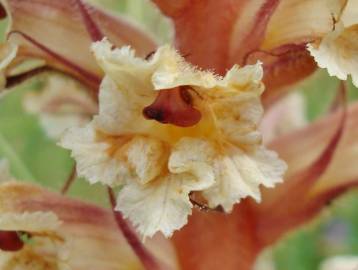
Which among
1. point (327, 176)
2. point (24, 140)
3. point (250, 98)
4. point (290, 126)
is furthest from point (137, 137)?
point (24, 140)

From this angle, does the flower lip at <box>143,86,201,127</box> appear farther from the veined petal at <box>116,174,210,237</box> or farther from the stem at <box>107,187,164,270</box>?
the stem at <box>107,187,164,270</box>

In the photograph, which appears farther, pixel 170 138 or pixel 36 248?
pixel 36 248

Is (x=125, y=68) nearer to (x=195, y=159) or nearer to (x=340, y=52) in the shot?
(x=195, y=159)

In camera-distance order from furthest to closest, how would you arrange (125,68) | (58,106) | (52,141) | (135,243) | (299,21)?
(52,141)
(58,106)
(135,243)
(299,21)
(125,68)

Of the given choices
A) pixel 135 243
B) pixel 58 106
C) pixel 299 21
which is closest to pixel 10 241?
pixel 135 243

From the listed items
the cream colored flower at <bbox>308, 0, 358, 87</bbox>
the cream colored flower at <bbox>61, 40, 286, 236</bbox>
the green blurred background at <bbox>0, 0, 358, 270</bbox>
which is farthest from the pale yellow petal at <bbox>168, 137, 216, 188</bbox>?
the green blurred background at <bbox>0, 0, 358, 270</bbox>

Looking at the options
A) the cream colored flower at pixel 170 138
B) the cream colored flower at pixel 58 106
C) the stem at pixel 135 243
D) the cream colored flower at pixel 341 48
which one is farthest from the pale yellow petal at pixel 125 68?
the cream colored flower at pixel 58 106

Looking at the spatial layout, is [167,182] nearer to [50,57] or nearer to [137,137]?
[137,137]
